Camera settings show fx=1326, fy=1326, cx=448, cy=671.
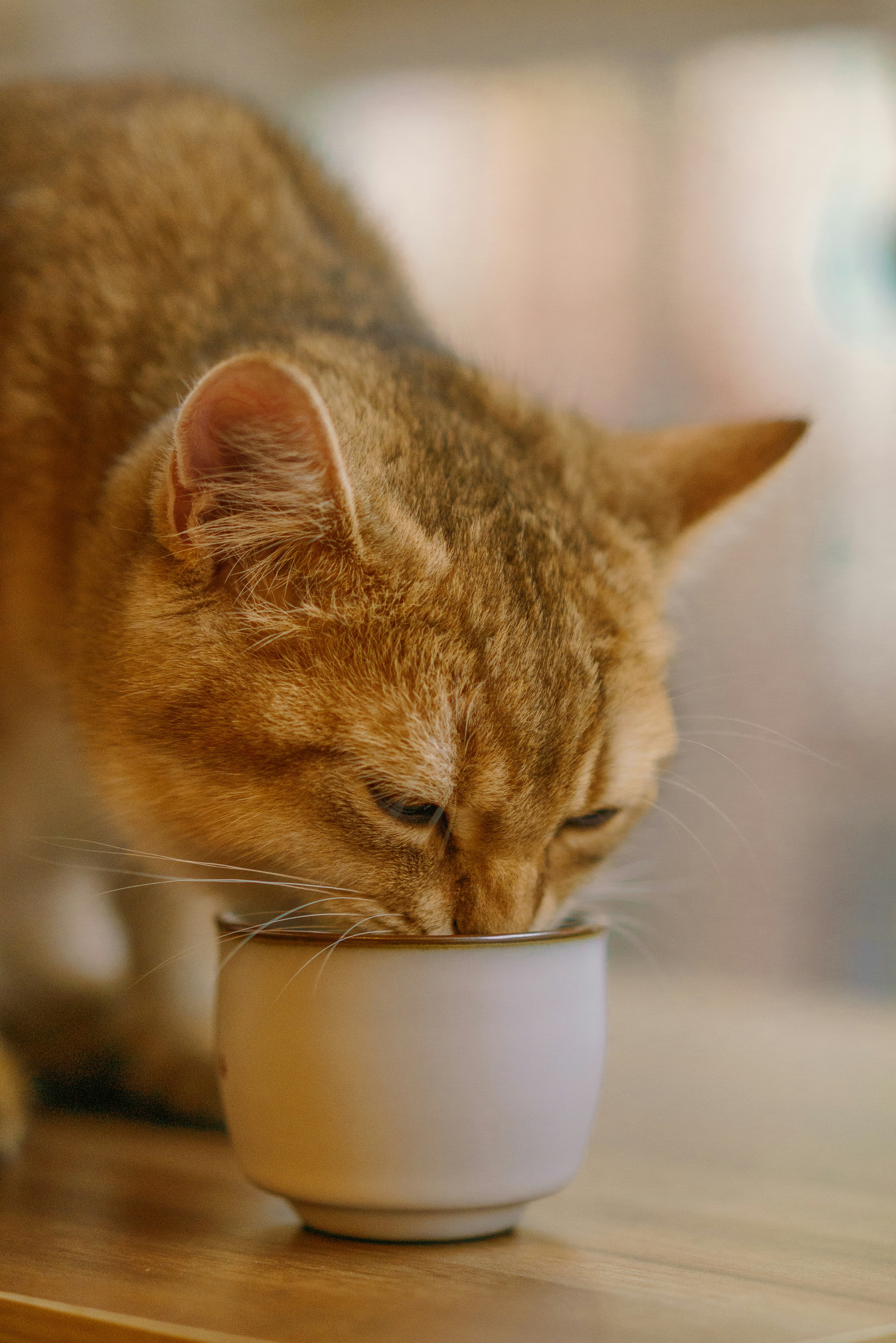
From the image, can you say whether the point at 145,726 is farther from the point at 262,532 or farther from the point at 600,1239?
the point at 600,1239

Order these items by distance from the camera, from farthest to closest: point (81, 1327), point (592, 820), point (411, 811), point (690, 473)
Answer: point (690, 473)
point (592, 820)
point (411, 811)
point (81, 1327)

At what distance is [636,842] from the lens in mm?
1340

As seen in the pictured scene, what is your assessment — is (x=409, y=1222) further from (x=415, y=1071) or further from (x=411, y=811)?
(x=411, y=811)

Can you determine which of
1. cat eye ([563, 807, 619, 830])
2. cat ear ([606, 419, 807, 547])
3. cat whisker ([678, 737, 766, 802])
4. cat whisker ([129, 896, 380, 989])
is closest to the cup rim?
cat whisker ([129, 896, 380, 989])

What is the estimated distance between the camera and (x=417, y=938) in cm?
89

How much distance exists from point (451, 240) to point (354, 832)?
1.37 meters

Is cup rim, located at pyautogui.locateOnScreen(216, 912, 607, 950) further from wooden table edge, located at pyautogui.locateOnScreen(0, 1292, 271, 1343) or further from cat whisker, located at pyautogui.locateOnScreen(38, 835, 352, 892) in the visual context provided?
wooden table edge, located at pyautogui.locateOnScreen(0, 1292, 271, 1343)

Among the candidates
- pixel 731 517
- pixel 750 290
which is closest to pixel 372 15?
pixel 750 290

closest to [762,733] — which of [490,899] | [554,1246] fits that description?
[490,899]

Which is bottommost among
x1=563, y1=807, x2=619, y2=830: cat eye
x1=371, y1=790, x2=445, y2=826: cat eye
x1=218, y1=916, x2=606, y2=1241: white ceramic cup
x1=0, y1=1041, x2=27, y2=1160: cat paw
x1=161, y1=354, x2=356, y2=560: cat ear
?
x1=0, y1=1041, x2=27, y2=1160: cat paw

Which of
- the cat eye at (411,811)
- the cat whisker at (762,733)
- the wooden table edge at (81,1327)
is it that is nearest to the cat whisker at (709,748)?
the cat whisker at (762,733)

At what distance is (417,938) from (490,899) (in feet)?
0.52

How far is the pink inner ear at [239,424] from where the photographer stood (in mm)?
972

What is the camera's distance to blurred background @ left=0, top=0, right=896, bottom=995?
5.77 ft
